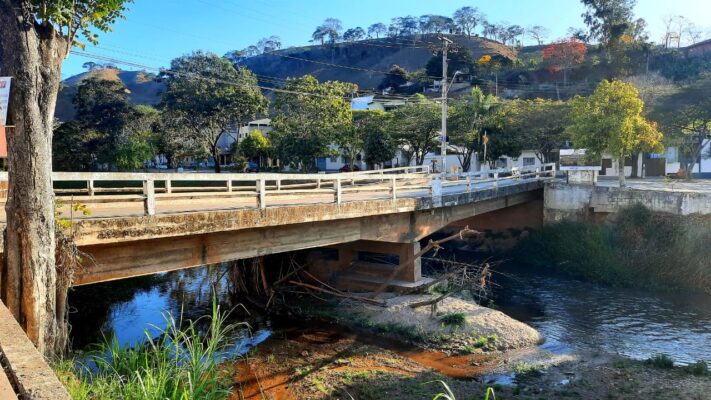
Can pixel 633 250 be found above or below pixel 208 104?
below

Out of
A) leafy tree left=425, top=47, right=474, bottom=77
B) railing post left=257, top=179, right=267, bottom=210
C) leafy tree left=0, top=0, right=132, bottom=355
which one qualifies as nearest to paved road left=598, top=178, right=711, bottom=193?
railing post left=257, top=179, right=267, bottom=210

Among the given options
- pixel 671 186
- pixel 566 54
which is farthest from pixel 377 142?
pixel 566 54

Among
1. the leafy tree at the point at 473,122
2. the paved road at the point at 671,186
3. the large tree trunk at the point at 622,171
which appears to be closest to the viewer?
the paved road at the point at 671,186

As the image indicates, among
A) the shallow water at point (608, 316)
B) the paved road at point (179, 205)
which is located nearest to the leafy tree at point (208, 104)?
the paved road at point (179, 205)

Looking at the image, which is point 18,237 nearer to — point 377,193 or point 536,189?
point 377,193

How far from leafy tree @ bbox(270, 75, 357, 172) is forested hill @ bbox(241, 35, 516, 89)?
80.9 meters

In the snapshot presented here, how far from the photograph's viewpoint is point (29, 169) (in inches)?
271

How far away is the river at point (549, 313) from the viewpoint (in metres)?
14.1

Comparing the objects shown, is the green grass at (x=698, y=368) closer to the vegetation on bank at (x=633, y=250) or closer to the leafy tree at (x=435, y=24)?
the vegetation on bank at (x=633, y=250)

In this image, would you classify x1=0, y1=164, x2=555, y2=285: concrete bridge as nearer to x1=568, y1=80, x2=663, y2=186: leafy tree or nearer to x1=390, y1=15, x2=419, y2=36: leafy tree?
x1=568, y1=80, x2=663, y2=186: leafy tree

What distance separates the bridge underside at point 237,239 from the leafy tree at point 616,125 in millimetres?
9552

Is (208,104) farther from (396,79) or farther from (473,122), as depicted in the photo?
(396,79)

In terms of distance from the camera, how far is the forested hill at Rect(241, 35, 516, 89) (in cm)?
12850

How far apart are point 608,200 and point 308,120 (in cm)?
2254
